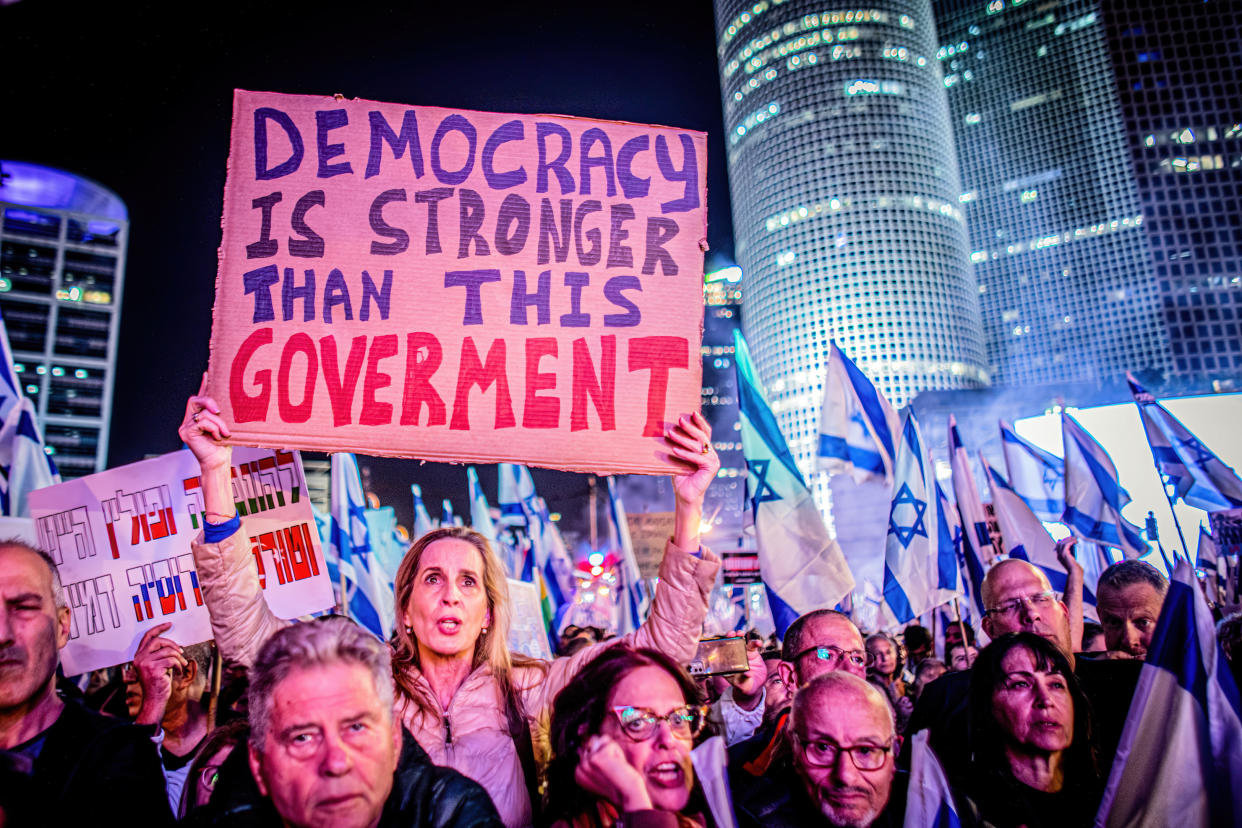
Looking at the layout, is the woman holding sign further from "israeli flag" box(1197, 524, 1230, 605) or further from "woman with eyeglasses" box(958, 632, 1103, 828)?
"israeli flag" box(1197, 524, 1230, 605)

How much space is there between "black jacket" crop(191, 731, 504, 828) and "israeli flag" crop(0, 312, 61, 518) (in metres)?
4.99

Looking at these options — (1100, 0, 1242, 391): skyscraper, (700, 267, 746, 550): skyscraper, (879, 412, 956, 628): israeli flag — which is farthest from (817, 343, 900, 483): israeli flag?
(700, 267, 746, 550): skyscraper

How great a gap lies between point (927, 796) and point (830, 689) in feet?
1.44

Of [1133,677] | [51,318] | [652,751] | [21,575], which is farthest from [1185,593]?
[51,318]

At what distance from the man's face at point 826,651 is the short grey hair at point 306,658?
8.03ft


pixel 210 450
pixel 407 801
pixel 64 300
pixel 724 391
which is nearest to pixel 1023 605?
pixel 407 801

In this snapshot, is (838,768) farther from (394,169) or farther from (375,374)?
(394,169)

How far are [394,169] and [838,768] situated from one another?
3.01 metres

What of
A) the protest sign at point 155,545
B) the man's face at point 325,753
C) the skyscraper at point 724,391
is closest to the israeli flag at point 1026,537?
the protest sign at point 155,545

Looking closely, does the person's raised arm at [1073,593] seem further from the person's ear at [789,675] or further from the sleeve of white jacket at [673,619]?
the sleeve of white jacket at [673,619]

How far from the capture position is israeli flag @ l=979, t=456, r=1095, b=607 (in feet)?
24.2

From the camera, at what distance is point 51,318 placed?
91.1m

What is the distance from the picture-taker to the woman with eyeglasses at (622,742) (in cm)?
216

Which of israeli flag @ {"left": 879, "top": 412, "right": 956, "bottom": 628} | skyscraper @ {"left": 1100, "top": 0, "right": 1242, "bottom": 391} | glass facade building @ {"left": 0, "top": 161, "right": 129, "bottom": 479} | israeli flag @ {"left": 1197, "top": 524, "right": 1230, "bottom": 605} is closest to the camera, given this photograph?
israeli flag @ {"left": 879, "top": 412, "right": 956, "bottom": 628}
